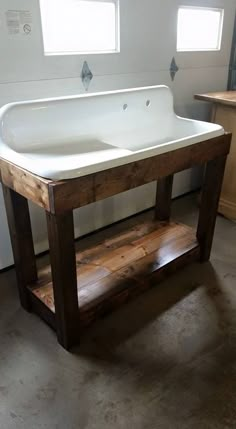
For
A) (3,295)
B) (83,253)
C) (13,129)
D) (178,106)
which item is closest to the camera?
(13,129)

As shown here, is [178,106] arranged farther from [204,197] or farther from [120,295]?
[120,295]

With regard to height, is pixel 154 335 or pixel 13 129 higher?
pixel 13 129

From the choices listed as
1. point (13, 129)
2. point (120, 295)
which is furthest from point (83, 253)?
point (13, 129)

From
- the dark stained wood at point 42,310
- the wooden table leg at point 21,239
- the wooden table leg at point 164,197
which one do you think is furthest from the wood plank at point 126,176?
the dark stained wood at point 42,310

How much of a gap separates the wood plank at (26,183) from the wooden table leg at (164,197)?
3.81ft

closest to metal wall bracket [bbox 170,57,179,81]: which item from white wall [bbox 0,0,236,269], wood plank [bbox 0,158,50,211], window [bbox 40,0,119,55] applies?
white wall [bbox 0,0,236,269]

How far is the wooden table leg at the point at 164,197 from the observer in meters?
2.34

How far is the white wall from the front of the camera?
5.67 ft

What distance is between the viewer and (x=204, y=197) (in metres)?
2.04

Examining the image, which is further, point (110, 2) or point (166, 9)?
point (166, 9)

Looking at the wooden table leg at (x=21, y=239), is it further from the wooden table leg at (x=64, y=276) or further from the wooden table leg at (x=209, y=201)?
the wooden table leg at (x=209, y=201)

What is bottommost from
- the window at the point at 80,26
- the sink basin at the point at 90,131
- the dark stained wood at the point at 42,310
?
the dark stained wood at the point at 42,310

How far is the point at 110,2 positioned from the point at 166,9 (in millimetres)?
445

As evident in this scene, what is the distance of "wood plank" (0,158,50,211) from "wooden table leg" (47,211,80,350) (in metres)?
0.07
